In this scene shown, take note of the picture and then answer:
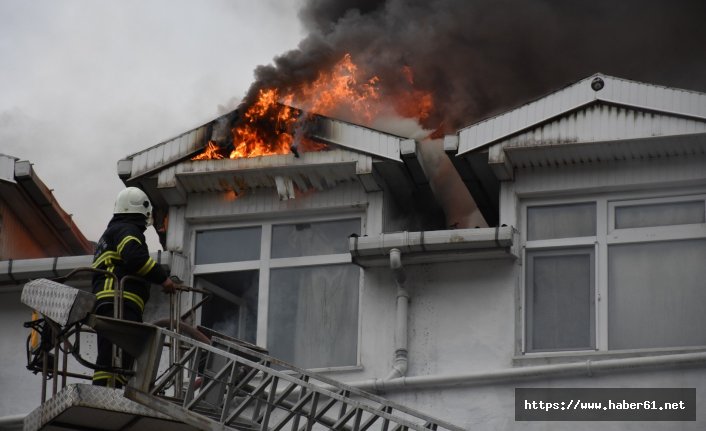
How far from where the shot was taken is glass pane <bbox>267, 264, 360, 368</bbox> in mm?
16141

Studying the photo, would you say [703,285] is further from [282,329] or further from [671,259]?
[282,329]

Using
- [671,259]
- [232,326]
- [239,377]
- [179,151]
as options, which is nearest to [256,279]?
[232,326]

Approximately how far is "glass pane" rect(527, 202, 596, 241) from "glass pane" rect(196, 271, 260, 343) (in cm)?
309

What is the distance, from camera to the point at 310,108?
17844mm

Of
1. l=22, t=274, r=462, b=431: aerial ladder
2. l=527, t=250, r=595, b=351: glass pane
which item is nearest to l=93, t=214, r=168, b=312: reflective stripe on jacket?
l=22, t=274, r=462, b=431: aerial ladder

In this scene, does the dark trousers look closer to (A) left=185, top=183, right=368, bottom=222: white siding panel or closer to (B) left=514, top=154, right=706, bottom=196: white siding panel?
(A) left=185, top=183, right=368, bottom=222: white siding panel

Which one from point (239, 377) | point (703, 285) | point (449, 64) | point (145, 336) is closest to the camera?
point (145, 336)

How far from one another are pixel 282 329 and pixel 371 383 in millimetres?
1539

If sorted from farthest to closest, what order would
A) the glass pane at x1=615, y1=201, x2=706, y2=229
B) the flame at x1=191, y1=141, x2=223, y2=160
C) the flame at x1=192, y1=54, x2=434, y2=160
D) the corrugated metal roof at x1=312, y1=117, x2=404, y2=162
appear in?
the flame at x1=191, y1=141, x2=223, y2=160, the flame at x1=192, y1=54, x2=434, y2=160, the corrugated metal roof at x1=312, y1=117, x2=404, y2=162, the glass pane at x1=615, y1=201, x2=706, y2=229

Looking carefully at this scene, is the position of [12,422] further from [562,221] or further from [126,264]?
[562,221]

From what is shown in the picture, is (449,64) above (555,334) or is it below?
above

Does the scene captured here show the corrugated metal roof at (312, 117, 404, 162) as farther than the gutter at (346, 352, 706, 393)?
Yes

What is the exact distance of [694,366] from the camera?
1438 cm

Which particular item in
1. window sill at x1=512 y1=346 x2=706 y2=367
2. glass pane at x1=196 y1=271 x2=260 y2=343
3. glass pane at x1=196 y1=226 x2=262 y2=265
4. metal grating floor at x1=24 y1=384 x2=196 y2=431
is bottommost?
metal grating floor at x1=24 y1=384 x2=196 y2=431
